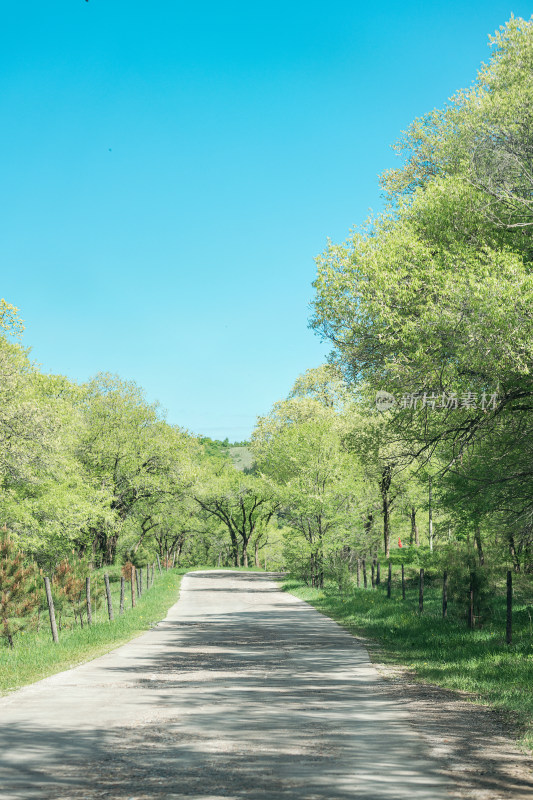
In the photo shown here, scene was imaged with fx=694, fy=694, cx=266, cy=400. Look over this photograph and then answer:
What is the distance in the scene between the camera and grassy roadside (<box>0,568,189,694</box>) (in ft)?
42.7

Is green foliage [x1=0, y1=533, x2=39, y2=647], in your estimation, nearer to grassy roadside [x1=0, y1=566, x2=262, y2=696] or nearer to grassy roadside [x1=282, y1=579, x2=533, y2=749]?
grassy roadside [x1=0, y1=566, x2=262, y2=696]

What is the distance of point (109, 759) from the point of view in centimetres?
661

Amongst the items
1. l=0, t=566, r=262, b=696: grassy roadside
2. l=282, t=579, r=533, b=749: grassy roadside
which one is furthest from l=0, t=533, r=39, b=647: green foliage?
l=282, t=579, r=533, b=749: grassy roadside

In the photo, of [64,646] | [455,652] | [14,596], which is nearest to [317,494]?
[14,596]

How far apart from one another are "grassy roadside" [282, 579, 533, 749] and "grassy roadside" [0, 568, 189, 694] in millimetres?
6237

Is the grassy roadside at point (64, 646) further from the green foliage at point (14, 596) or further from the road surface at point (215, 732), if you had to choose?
the road surface at point (215, 732)

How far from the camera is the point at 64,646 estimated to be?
16469mm

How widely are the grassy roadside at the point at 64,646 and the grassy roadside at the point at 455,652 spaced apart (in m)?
6.24

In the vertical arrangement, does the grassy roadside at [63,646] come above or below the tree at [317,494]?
below

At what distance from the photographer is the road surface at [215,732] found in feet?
18.9

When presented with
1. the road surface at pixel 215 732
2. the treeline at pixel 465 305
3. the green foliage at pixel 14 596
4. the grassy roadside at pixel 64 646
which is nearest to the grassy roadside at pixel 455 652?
the road surface at pixel 215 732

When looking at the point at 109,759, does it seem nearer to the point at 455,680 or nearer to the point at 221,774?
the point at 221,774

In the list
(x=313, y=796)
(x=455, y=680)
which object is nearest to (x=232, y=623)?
(x=455, y=680)

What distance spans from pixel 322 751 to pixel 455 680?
533 cm
